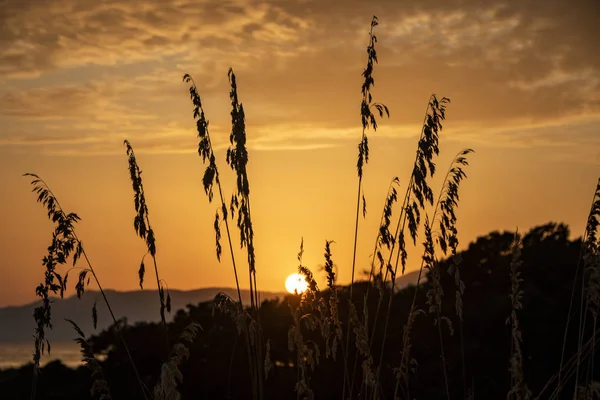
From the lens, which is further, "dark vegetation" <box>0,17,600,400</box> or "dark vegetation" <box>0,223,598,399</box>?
"dark vegetation" <box>0,223,598,399</box>

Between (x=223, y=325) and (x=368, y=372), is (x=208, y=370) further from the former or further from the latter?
(x=368, y=372)

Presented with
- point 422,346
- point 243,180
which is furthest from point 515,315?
point 422,346

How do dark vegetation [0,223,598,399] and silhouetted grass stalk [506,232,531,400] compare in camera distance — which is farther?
dark vegetation [0,223,598,399]

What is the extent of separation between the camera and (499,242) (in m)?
15.4

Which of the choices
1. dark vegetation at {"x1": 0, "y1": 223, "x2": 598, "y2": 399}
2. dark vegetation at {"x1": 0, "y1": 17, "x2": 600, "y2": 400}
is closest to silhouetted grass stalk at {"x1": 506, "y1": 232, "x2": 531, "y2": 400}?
dark vegetation at {"x1": 0, "y1": 17, "x2": 600, "y2": 400}

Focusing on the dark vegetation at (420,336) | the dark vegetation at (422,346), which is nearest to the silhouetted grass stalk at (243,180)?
the dark vegetation at (420,336)

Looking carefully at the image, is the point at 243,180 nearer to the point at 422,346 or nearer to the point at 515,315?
the point at 515,315

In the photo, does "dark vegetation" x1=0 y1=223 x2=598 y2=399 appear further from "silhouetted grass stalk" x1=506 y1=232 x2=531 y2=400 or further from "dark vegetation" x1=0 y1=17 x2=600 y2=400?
"silhouetted grass stalk" x1=506 y1=232 x2=531 y2=400

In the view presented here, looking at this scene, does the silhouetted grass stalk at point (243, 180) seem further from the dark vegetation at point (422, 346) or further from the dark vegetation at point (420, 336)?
the dark vegetation at point (422, 346)

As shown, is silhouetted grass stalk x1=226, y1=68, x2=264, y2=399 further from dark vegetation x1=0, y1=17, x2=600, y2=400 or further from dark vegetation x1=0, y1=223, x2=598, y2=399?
dark vegetation x1=0, y1=223, x2=598, y2=399

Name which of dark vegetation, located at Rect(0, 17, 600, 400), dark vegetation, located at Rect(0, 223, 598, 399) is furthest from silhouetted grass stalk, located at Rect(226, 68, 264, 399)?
dark vegetation, located at Rect(0, 223, 598, 399)

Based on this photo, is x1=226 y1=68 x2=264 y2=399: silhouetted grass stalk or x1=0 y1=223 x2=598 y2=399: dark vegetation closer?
x1=226 y1=68 x2=264 y2=399: silhouetted grass stalk

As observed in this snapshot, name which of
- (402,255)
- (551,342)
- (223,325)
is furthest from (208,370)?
(402,255)

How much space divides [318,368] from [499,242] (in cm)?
522
